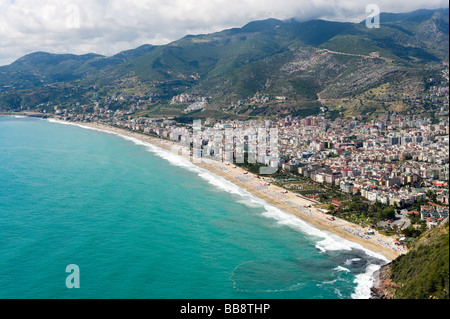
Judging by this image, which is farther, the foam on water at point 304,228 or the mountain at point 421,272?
the foam on water at point 304,228

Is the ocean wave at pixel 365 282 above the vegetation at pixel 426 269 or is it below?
below

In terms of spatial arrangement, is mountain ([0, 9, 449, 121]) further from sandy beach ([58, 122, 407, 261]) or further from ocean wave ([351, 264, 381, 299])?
ocean wave ([351, 264, 381, 299])

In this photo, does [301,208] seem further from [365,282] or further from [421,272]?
[421,272]

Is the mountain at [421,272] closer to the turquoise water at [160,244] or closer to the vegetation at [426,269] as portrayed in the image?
the vegetation at [426,269]

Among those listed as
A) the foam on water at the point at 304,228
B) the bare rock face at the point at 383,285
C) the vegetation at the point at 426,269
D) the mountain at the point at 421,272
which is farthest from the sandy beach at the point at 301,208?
the vegetation at the point at 426,269

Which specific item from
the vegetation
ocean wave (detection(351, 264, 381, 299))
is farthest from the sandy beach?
the vegetation

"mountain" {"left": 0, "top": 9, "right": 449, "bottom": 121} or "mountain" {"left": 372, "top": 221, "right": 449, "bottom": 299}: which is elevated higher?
"mountain" {"left": 0, "top": 9, "right": 449, "bottom": 121}

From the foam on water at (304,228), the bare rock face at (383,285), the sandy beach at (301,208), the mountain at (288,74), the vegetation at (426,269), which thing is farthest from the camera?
the mountain at (288,74)
